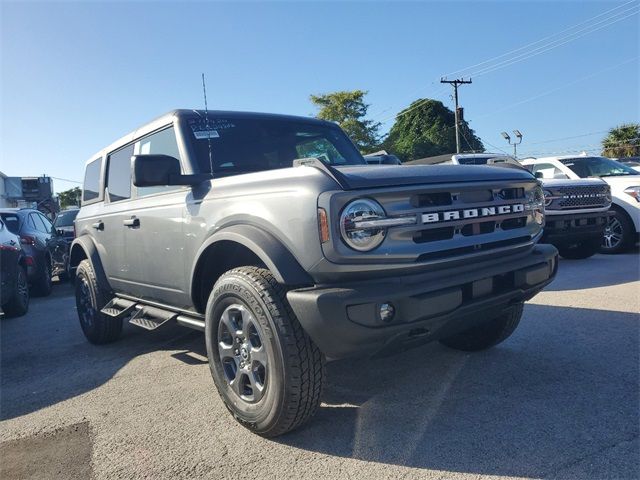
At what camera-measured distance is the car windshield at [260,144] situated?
12.4ft

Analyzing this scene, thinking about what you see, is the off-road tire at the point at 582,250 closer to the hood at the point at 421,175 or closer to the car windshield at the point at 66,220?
the hood at the point at 421,175

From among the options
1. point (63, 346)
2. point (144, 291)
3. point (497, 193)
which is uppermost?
point (497, 193)

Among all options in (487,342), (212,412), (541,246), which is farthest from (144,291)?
(541,246)

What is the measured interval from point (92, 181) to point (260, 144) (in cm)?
265

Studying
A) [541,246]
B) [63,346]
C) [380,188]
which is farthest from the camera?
[63,346]

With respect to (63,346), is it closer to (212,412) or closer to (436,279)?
(212,412)

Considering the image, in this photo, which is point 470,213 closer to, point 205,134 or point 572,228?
point 205,134

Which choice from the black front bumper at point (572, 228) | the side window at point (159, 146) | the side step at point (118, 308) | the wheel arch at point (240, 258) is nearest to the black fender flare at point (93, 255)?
the side step at point (118, 308)

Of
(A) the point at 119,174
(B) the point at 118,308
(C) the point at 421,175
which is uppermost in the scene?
(A) the point at 119,174

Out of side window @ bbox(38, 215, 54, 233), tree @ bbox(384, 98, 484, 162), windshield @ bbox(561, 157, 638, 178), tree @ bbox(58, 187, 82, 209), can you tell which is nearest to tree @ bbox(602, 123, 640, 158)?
tree @ bbox(384, 98, 484, 162)

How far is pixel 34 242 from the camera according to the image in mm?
9289

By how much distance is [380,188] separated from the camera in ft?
8.57

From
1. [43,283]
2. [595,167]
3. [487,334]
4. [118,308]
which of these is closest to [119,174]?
[118,308]

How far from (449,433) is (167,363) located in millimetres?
2595
